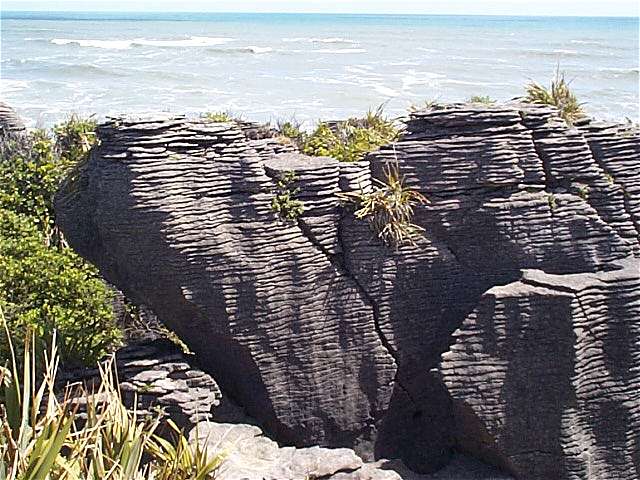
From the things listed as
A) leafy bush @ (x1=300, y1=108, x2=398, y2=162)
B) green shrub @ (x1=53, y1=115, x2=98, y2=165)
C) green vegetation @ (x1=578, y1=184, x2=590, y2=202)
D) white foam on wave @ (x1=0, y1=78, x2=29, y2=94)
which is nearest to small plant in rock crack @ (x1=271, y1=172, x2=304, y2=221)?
leafy bush @ (x1=300, y1=108, x2=398, y2=162)

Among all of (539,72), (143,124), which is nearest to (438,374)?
(143,124)

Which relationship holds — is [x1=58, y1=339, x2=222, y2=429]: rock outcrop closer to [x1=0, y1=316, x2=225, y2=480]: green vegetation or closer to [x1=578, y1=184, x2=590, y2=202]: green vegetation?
[x1=0, y1=316, x2=225, y2=480]: green vegetation

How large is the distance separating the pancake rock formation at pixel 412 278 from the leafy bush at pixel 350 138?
1.00 meters

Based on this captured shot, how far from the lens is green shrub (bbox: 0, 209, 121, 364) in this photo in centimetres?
866

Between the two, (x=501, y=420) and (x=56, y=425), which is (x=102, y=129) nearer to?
(x=56, y=425)

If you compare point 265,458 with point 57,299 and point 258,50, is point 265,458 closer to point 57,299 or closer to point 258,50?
point 57,299

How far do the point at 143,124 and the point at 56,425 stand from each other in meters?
3.26

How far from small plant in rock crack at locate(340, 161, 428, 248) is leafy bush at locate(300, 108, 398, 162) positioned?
A: 519 millimetres

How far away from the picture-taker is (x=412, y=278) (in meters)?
8.73

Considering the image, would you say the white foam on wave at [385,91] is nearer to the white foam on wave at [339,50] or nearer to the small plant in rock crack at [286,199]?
the white foam on wave at [339,50]

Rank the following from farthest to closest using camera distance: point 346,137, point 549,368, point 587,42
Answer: point 587,42, point 346,137, point 549,368

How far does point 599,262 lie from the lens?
8914 millimetres

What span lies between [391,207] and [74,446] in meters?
3.90

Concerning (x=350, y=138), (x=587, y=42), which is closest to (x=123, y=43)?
(x=587, y=42)
